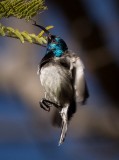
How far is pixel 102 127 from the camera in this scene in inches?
147

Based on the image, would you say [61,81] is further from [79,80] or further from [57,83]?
[79,80]

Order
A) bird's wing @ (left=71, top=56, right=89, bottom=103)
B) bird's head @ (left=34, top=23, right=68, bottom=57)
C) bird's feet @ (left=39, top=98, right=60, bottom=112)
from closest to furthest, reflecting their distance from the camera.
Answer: bird's wing @ (left=71, top=56, right=89, bottom=103)
bird's feet @ (left=39, top=98, right=60, bottom=112)
bird's head @ (left=34, top=23, right=68, bottom=57)

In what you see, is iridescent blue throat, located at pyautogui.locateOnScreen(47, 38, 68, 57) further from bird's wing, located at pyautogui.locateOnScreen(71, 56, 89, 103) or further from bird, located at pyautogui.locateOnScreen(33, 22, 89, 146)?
bird's wing, located at pyautogui.locateOnScreen(71, 56, 89, 103)

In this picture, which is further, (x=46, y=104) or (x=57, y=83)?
(x=57, y=83)

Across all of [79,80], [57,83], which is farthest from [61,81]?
[79,80]

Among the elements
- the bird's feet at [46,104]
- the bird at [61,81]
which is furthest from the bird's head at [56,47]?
the bird's feet at [46,104]

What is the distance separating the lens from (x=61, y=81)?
1.42 m

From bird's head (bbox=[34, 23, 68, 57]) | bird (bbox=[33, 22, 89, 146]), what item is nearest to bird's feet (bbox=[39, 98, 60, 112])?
bird (bbox=[33, 22, 89, 146])

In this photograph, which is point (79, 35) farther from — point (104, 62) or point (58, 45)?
point (58, 45)

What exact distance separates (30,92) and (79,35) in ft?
1.75

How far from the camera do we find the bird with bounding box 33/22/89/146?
3.84 feet

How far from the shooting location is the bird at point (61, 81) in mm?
1171

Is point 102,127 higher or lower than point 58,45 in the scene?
higher

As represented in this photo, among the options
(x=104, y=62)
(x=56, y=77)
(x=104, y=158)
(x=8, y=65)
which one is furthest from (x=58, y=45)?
(x=104, y=158)
